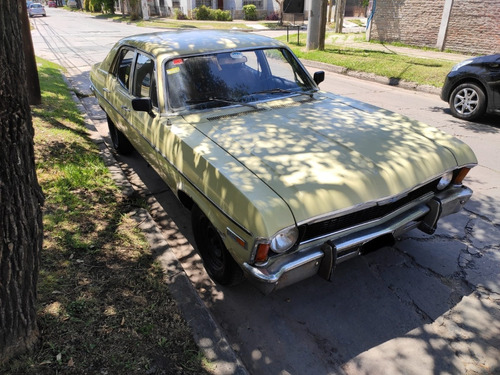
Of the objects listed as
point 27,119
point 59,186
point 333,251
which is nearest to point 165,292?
point 333,251

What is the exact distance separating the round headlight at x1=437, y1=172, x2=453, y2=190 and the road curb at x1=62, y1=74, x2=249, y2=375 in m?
2.16

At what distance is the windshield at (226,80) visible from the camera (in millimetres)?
3694

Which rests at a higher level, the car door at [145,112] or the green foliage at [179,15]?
the green foliage at [179,15]

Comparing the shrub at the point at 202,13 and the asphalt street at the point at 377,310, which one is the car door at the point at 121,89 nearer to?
the asphalt street at the point at 377,310

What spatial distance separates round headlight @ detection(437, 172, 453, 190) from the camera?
3.15 metres

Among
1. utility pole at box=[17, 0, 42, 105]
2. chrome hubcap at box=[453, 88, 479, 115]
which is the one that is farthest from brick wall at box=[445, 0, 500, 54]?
utility pole at box=[17, 0, 42, 105]

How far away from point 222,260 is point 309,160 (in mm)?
1114

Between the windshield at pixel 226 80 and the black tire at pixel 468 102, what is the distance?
4.57 m

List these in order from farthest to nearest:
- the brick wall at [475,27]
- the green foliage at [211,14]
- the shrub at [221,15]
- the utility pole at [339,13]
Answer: the green foliage at [211,14], the shrub at [221,15], the utility pole at [339,13], the brick wall at [475,27]

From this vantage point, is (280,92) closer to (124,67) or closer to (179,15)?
(124,67)

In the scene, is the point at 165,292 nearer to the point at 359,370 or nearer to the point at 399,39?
the point at 359,370

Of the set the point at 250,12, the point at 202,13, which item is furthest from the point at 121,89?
the point at 250,12

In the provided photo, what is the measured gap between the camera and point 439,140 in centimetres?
330

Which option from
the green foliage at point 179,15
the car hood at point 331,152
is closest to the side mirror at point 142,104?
the car hood at point 331,152
